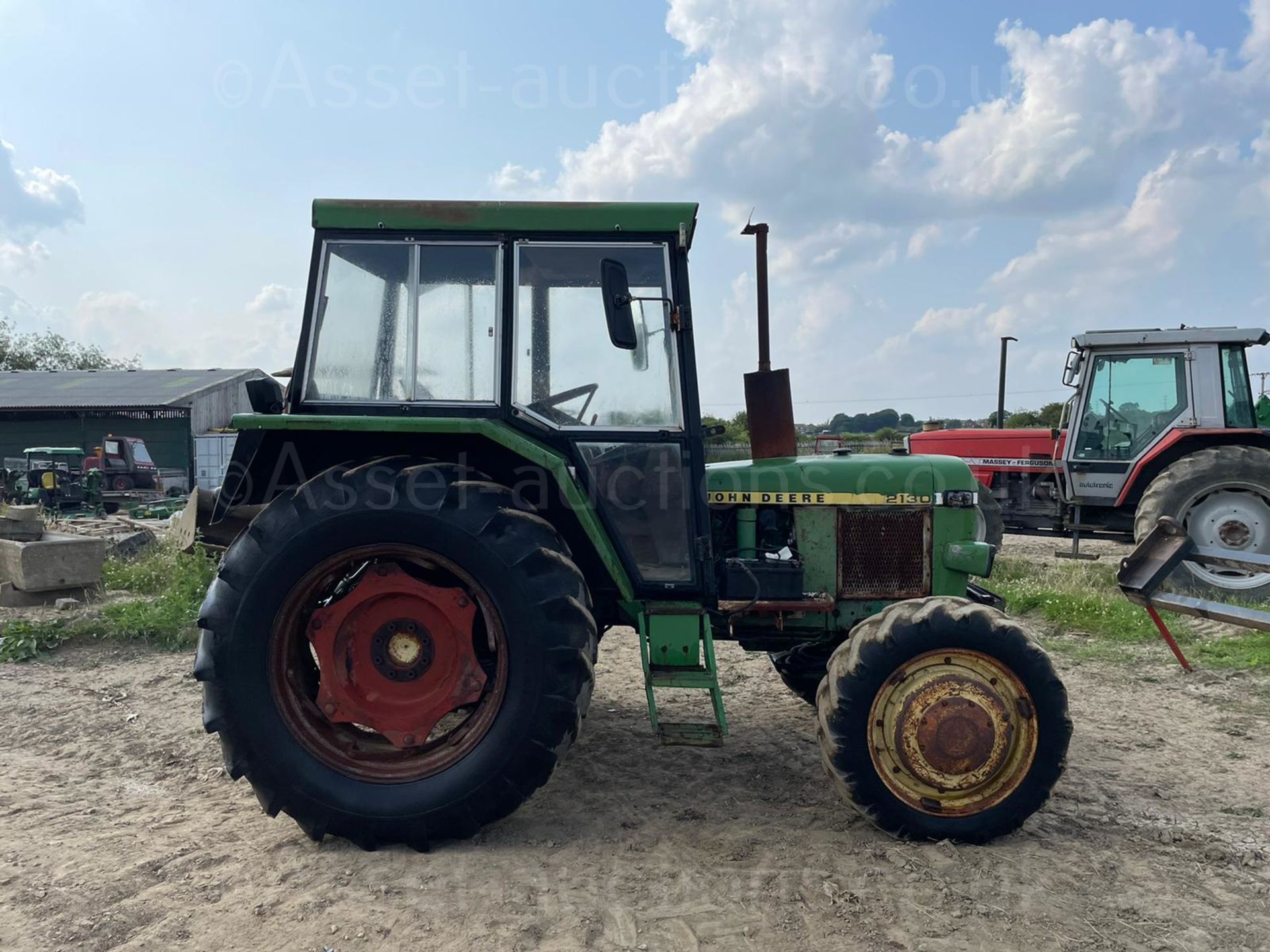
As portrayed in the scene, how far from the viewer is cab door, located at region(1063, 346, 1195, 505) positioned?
898 centimetres

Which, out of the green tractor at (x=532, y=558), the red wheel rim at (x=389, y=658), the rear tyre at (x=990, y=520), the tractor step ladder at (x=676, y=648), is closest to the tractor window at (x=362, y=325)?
the green tractor at (x=532, y=558)

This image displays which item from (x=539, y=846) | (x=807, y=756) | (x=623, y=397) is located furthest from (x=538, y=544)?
(x=807, y=756)

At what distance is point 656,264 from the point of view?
11.8ft

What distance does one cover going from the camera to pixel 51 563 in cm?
714

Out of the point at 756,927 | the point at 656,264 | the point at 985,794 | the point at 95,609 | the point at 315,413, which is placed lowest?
the point at 756,927

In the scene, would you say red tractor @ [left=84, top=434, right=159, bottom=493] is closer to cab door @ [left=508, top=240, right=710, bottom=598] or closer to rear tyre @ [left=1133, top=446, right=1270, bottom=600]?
cab door @ [left=508, top=240, right=710, bottom=598]

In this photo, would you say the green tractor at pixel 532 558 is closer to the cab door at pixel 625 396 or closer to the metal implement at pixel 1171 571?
the cab door at pixel 625 396

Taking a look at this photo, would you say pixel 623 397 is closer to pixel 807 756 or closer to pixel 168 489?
pixel 807 756

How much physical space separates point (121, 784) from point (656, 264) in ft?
10.7

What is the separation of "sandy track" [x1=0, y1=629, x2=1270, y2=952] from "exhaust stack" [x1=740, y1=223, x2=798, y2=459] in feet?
4.97

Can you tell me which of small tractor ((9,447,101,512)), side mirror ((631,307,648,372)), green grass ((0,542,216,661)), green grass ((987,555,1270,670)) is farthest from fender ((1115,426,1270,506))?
small tractor ((9,447,101,512))

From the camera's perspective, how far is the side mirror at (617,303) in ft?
10.9

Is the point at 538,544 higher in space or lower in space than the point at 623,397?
lower

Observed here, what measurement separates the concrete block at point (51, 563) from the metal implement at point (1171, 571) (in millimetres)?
7826
